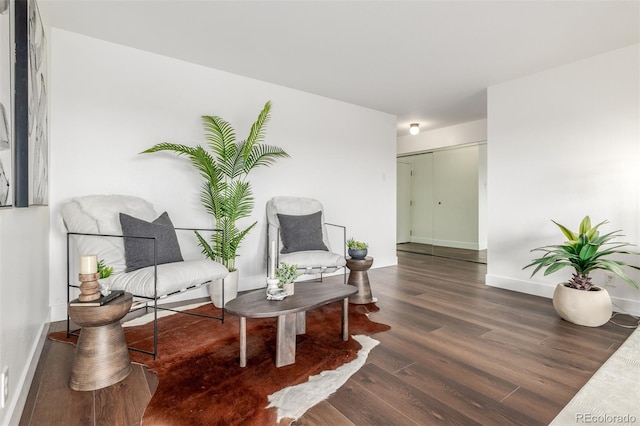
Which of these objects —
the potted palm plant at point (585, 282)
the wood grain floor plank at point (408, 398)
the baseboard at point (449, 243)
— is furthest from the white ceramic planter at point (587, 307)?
the baseboard at point (449, 243)

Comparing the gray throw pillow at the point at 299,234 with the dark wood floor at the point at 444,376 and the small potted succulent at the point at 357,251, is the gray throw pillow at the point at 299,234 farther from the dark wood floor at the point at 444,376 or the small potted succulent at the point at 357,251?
the dark wood floor at the point at 444,376

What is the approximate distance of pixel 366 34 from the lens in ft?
8.52

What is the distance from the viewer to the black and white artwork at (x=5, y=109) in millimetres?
1163

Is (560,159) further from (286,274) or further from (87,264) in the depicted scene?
(87,264)

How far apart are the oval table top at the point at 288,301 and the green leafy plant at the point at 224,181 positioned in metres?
1.03

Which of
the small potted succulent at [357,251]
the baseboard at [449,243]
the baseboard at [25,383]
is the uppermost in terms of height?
the small potted succulent at [357,251]

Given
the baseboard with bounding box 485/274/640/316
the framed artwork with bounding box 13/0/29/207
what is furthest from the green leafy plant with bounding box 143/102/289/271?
the baseboard with bounding box 485/274/640/316

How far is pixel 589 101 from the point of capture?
3.02 metres

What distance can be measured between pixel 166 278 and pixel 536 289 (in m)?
3.52

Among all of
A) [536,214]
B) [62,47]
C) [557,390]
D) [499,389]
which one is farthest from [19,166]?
[536,214]

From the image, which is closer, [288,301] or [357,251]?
[288,301]

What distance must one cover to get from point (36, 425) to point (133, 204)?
158 cm

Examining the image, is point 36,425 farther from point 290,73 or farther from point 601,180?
point 601,180

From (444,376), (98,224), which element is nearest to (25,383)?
(98,224)
